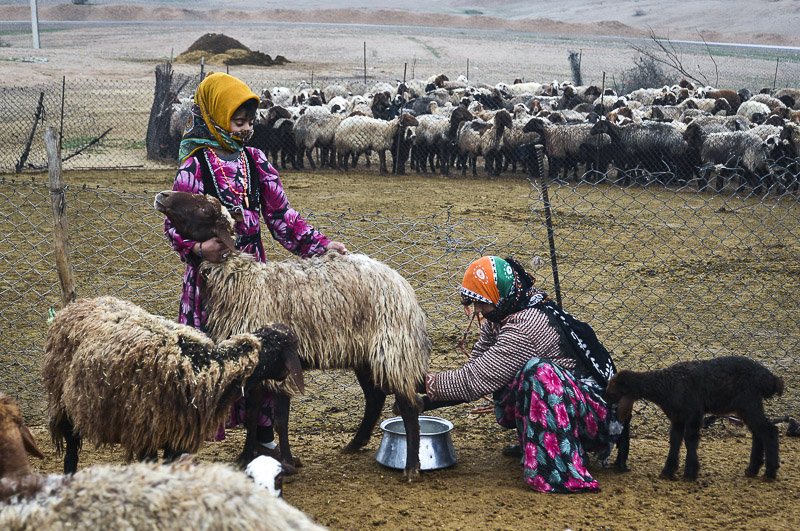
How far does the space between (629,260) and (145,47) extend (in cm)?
4546

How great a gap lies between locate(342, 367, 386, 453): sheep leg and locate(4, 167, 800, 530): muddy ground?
0.22 ft

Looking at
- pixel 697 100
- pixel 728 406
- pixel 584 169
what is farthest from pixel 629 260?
pixel 697 100

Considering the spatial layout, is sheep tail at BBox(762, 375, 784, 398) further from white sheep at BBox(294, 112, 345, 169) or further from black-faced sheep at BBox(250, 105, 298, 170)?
black-faced sheep at BBox(250, 105, 298, 170)

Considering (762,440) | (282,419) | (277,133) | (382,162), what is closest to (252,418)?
(282,419)

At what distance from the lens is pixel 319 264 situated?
4.49m

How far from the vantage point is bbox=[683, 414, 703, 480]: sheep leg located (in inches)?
172

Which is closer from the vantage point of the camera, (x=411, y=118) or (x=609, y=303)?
(x=609, y=303)

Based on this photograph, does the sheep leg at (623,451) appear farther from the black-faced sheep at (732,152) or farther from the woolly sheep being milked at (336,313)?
the black-faced sheep at (732,152)

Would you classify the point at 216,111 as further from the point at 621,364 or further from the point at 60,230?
the point at 621,364

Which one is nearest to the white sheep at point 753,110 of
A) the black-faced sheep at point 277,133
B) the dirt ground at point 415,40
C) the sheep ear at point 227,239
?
the dirt ground at point 415,40

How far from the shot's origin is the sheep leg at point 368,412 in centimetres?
482

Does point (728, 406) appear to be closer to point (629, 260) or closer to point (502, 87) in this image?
point (629, 260)

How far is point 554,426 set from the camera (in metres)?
4.33

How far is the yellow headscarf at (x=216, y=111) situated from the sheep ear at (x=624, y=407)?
2117mm
